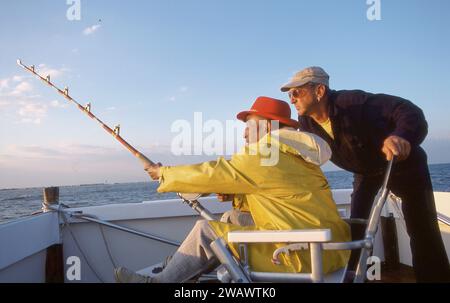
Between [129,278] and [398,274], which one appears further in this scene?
[398,274]

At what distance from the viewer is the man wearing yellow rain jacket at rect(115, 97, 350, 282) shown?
1.58 metres

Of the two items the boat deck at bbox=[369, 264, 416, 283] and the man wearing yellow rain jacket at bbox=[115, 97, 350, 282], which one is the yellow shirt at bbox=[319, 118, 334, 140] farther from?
the boat deck at bbox=[369, 264, 416, 283]

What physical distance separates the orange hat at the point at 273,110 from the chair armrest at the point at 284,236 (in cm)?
68

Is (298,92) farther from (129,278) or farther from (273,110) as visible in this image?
(129,278)

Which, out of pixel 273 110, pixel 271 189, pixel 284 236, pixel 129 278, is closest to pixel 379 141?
pixel 273 110

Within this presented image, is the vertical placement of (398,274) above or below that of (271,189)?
below

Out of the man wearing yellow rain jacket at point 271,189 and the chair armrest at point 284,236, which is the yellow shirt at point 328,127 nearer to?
the man wearing yellow rain jacket at point 271,189

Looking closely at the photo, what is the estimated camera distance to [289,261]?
156 cm

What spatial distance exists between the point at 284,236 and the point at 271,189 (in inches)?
11.7

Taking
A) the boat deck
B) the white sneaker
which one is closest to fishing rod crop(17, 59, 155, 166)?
the white sneaker

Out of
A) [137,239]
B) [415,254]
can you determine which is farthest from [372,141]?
[137,239]

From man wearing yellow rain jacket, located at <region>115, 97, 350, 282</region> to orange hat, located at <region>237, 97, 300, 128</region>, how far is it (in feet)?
0.75

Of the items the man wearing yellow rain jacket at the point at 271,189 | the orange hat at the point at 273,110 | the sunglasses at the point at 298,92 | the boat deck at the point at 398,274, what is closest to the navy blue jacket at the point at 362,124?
the sunglasses at the point at 298,92

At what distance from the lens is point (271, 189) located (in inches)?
62.6
